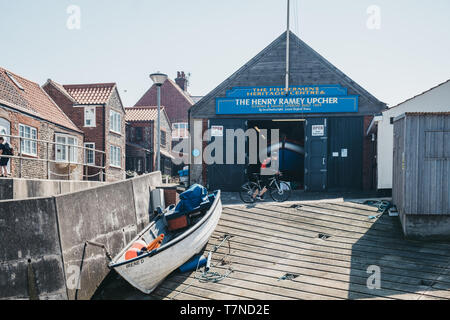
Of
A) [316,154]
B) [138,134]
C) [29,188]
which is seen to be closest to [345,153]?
[316,154]

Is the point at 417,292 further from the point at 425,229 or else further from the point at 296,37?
the point at 296,37

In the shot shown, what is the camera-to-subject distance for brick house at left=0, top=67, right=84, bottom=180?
22.9m

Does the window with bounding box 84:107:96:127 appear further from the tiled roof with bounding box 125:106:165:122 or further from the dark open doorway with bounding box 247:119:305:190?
the dark open doorway with bounding box 247:119:305:190

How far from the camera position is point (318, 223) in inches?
480

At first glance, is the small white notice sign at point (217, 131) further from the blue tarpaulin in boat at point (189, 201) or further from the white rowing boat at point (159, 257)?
the white rowing boat at point (159, 257)

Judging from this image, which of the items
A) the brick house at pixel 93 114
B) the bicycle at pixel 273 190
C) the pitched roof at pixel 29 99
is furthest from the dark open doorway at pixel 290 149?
the brick house at pixel 93 114

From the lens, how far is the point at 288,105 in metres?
19.1

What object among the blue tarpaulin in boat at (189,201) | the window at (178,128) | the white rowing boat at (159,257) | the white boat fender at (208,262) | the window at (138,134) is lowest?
the white boat fender at (208,262)

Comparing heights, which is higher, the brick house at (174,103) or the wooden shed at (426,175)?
the brick house at (174,103)

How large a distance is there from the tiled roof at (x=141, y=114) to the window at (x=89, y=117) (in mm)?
9108

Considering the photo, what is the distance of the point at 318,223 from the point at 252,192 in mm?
3347

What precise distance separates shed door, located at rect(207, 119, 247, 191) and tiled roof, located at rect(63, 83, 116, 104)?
57.5ft

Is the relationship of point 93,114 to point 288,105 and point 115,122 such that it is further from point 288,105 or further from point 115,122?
point 288,105

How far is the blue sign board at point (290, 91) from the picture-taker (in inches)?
742
